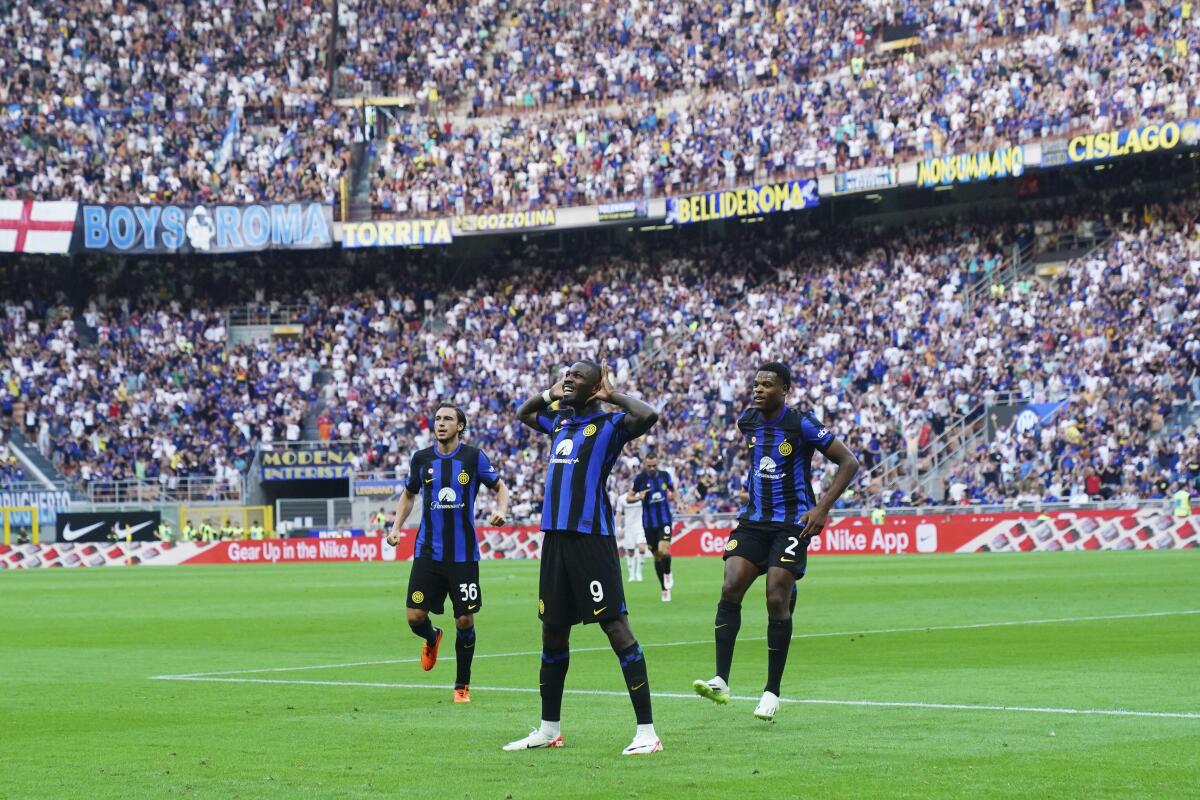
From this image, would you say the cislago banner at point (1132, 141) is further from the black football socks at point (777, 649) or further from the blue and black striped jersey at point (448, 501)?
the black football socks at point (777, 649)

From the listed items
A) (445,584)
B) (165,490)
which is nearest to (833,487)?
(445,584)

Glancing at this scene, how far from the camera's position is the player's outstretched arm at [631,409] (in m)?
11.2

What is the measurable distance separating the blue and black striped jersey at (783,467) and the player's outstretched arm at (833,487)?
158mm

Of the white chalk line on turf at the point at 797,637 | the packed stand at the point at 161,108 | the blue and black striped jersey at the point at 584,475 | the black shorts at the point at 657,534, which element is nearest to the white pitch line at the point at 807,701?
the white chalk line on turf at the point at 797,637

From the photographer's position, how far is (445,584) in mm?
15406

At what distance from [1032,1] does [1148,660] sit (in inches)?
1804

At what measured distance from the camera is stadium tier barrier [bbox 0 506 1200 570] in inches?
1794

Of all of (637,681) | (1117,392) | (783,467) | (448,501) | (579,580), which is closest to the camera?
(637,681)

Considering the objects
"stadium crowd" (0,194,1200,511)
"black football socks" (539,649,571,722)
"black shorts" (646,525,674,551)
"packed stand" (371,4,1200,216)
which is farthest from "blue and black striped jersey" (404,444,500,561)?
"packed stand" (371,4,1200,216)

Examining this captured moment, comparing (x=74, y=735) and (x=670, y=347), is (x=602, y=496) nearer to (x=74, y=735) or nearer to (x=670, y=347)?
(x=74, y=735)

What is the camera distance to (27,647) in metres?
22.0

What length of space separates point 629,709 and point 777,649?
125 centimetres

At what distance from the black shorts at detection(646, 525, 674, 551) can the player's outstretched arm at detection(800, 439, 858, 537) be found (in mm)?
16255

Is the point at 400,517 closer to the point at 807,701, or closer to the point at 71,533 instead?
the point at 807,701
